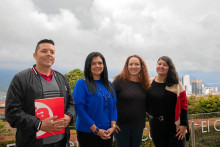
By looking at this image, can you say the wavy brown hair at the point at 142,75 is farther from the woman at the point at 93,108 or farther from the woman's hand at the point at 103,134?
the woman's hand at the point at 103,134

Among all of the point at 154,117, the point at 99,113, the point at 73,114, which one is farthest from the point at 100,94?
the point at 154,117

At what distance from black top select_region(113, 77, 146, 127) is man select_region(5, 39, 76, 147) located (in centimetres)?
88

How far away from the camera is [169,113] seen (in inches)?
117

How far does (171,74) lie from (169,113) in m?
0.64

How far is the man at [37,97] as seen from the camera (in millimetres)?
1843

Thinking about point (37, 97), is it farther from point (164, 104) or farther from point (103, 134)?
point (164, 104)

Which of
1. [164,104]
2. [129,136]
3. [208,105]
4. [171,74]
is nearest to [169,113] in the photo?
[164,104]

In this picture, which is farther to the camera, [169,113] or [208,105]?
[208,105]

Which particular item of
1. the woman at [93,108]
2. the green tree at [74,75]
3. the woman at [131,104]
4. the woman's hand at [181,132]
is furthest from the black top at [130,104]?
the green tree at [74,75]

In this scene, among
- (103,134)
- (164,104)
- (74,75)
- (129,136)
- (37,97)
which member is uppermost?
(74,75)

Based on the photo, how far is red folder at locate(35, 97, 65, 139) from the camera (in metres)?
1.92

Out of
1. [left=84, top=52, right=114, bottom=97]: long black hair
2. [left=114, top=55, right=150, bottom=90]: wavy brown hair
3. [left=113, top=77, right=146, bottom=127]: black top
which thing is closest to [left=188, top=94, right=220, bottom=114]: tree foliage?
[left=114, top=55, right=150, bottom=90]: wavy brown hair

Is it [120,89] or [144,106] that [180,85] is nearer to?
[144,106]

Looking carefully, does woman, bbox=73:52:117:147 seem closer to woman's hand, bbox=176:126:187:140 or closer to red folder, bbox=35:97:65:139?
red folder, bbox=35:97:65:139
